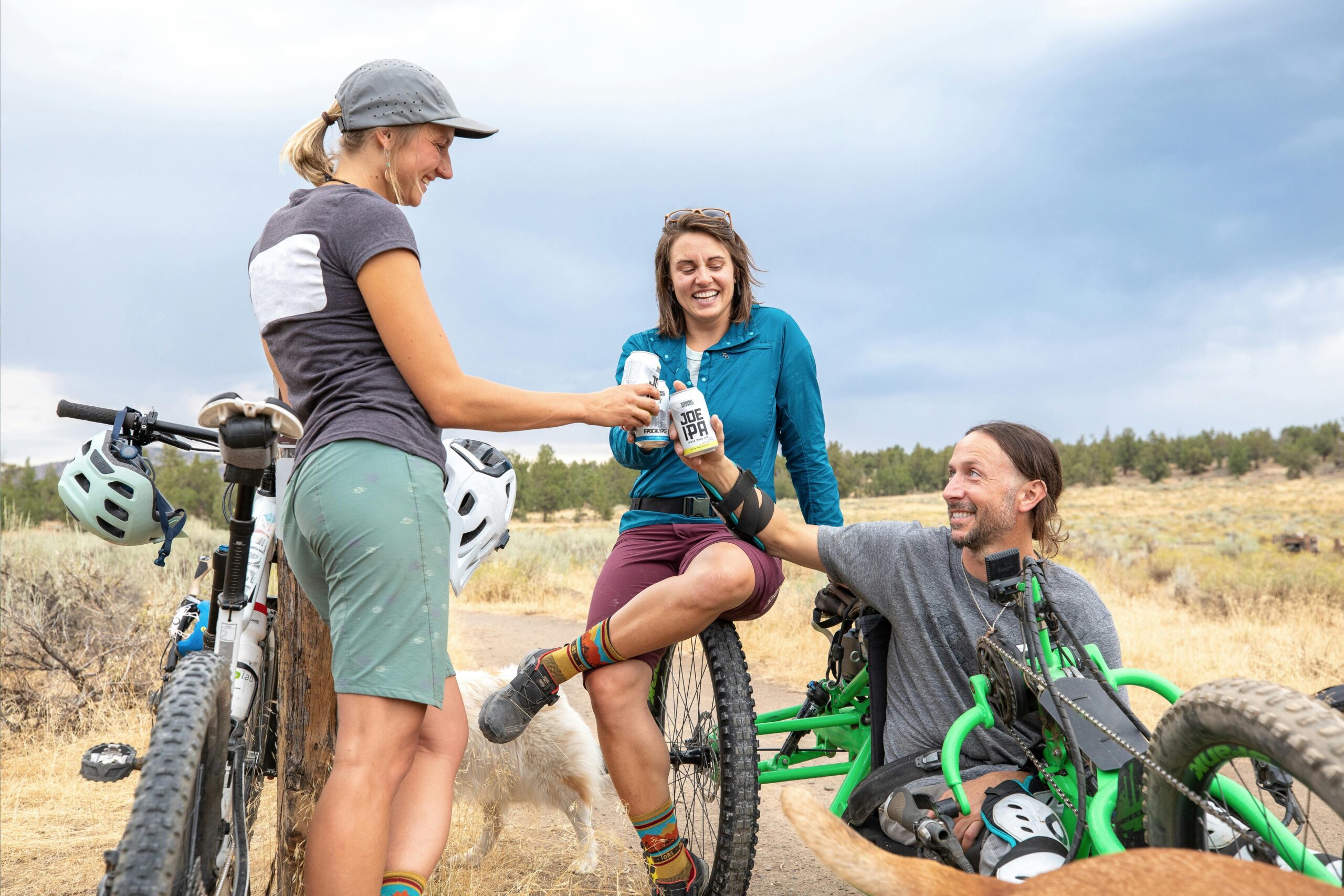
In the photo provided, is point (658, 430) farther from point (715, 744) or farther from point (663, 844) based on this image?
point (663, 844)

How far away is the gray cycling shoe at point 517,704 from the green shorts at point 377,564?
1233 mm

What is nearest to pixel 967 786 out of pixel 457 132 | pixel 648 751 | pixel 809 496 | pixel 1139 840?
pixel 1139 840

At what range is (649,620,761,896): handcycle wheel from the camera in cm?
335

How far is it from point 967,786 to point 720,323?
6.33 feet

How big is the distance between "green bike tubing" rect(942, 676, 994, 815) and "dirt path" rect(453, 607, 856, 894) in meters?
1.68

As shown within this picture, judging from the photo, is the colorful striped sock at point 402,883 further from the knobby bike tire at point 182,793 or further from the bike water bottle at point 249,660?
the bike water bottle at point 249,660

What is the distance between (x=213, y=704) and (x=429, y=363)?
87cm

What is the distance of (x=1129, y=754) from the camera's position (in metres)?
Answer: 2.38

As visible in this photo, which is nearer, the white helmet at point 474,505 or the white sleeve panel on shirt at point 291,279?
the white sleeve panel on shirt at point 291,279

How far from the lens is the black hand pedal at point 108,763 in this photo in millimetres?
2359

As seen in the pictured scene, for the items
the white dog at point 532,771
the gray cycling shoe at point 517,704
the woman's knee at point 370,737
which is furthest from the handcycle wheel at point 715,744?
the woman's knee at point 370,737

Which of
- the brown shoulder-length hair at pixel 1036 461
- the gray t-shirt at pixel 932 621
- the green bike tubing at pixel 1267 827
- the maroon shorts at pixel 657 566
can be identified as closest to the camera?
the green bike tubing at pixel 1267 827

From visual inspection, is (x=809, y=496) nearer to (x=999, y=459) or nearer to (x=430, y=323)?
(x=999, y=459)

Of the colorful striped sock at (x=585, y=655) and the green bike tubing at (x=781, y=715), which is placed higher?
the colorful striped sock at (x=585, y=655)
